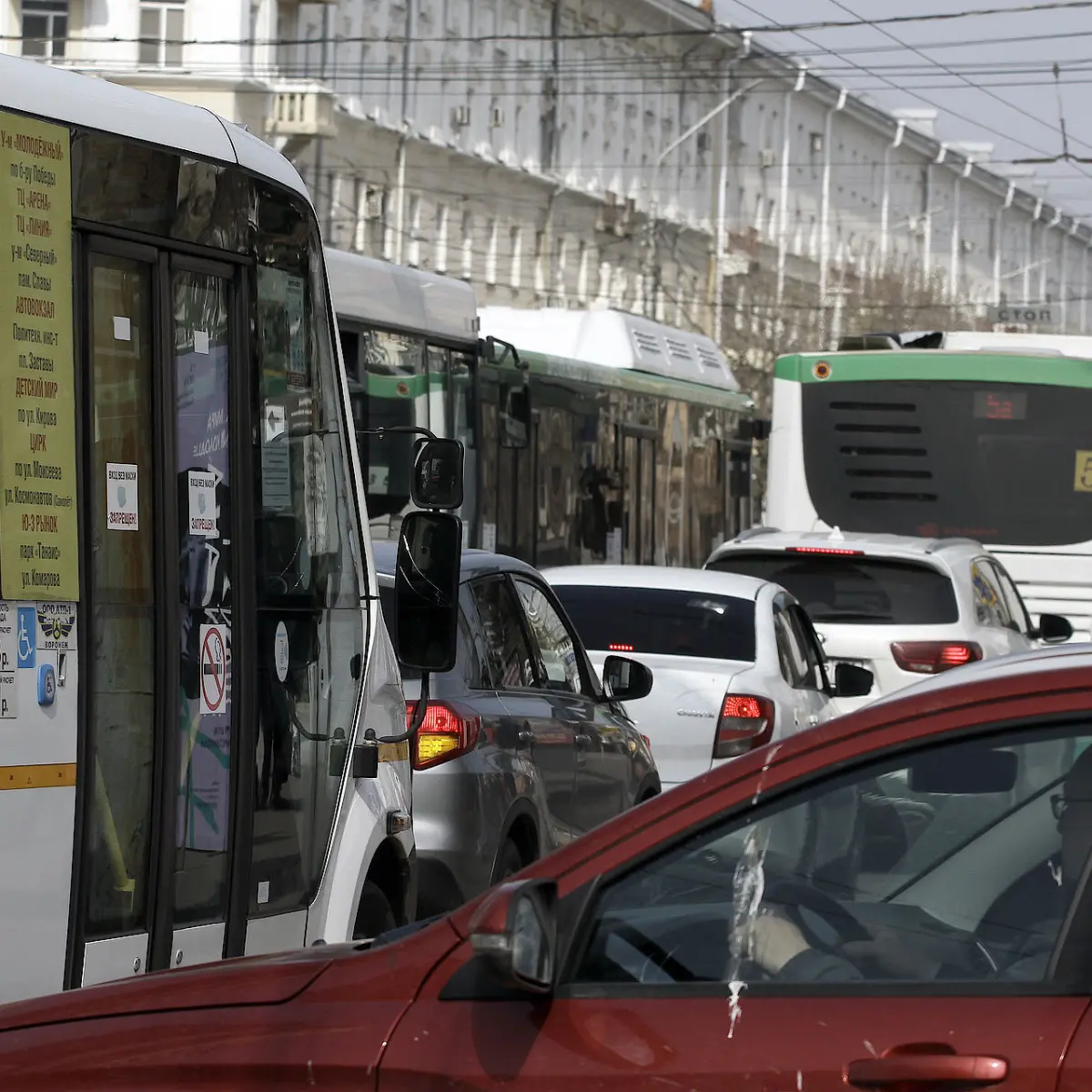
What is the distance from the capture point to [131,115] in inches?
205

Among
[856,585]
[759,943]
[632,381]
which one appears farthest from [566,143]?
[759,943]

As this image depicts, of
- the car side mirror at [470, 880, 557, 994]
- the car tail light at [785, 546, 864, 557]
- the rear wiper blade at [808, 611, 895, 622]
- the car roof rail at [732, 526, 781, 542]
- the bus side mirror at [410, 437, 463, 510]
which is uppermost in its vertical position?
the bus side mirror at [410, 437, 463, 510]

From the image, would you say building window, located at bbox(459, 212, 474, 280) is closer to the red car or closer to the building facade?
the building facade

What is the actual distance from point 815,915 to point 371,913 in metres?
3.12

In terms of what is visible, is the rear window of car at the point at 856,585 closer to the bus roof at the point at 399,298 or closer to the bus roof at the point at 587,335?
the bus roof at the point at 399,298

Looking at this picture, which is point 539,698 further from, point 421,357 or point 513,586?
point 421,357

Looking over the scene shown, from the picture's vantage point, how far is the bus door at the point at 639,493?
23344 millimetres

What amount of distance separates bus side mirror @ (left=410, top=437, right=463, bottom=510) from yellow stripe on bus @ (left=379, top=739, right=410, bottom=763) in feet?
2.11

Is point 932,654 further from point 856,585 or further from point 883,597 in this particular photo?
point 856,585

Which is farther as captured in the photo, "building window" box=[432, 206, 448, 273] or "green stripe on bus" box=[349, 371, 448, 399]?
"building window" box=[432, 206, 448, 273]

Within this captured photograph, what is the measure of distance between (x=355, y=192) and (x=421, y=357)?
34595 millimetres

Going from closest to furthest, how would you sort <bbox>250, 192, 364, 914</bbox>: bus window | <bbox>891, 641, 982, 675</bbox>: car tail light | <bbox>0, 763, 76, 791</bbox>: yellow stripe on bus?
<bbox>0, 763, 76, 791</bbox>: yellow stripe on bus, <bbox>250, 192, 364, 914</bbox>: bus window, <bbox>891, 641, 982, 675</bbox>: car tail light

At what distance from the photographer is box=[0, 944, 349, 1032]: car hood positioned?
3500mm

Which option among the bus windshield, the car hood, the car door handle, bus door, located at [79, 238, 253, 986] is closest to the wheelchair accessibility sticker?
bus door, located at [79, 238, 253, 986]
